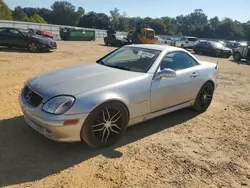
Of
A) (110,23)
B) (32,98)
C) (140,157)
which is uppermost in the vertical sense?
(110,23)

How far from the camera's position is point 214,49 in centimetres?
2336

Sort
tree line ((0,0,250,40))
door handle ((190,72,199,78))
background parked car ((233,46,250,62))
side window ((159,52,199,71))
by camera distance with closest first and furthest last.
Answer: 1. side window ((159,52,199,71))
2. door handle ((190,72,199,78))
3. background parked car ((233,46,250,62))
4. tree line ((0,0,250,40))

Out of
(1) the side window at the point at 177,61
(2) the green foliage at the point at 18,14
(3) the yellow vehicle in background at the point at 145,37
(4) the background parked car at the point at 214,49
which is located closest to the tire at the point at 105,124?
(1) the side window at the point at 177,61

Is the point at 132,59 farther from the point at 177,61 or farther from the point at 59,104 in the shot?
the point at 59,104

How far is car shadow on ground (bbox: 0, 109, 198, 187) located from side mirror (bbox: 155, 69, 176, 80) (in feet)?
3.24

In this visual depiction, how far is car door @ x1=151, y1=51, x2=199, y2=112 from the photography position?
14.4ft

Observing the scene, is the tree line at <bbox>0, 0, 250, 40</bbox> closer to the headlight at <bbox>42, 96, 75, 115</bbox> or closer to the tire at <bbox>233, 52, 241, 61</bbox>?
the tire at <bbox>233, 52, 241, 61</bbox>

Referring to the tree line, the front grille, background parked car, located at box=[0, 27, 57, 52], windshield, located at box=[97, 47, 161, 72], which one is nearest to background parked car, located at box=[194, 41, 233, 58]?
background parked car, located at box=[0, 27, 57, 52]

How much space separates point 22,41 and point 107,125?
551 inches

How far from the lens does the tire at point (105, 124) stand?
11.6 ft

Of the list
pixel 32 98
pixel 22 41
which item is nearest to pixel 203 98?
pixel 32 98

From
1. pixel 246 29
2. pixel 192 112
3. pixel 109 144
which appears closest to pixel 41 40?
pixel 192 112

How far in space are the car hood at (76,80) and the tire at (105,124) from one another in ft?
1.14

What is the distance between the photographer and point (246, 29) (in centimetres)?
9538
